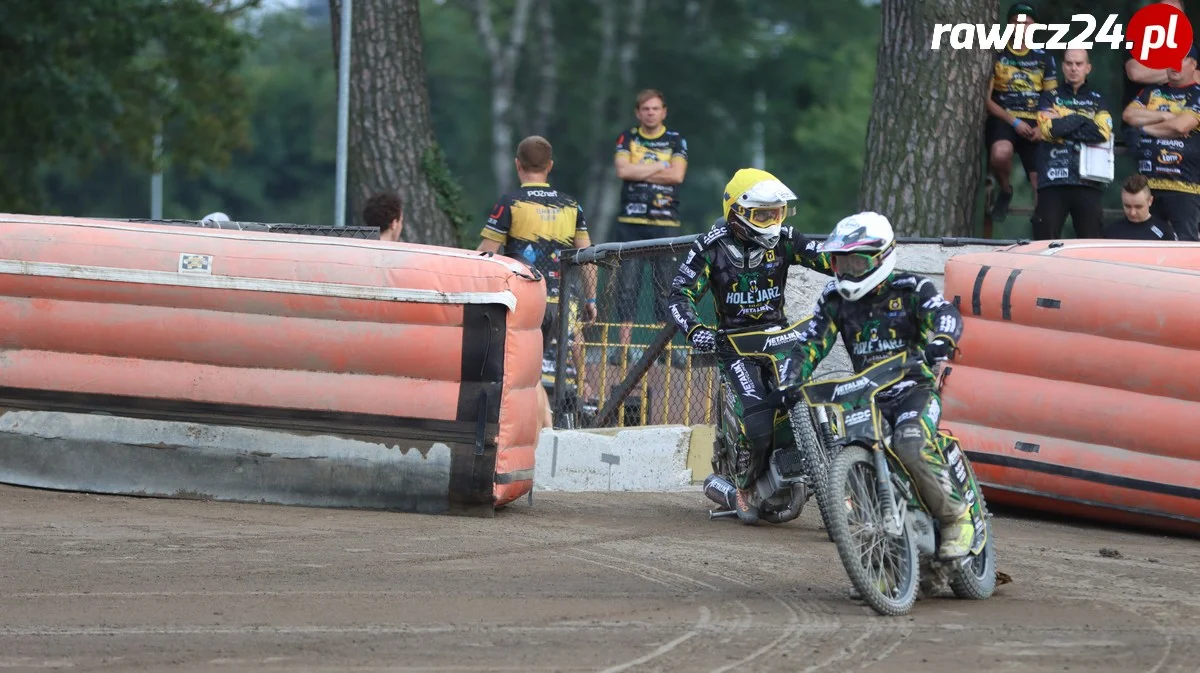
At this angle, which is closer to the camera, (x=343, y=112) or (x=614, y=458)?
(x=614, y=458)

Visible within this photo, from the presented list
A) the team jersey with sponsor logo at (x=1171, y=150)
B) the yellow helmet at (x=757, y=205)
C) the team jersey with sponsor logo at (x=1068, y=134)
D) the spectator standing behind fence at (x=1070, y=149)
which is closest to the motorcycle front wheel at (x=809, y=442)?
the yellow helmet at (x=757, y=205)

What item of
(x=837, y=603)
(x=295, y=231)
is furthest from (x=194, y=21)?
(x=837, y=603)

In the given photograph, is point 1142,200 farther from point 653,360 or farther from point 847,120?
point 847,120

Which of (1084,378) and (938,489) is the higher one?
(1084,378)

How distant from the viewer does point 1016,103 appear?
14312mm

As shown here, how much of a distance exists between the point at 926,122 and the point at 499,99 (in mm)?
26162

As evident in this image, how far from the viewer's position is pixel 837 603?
7926mm

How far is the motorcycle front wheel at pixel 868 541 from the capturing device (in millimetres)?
7406

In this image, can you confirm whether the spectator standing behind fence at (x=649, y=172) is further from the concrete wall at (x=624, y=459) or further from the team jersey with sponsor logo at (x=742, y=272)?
the team jersey with sponsor logo at (x=742, y=272)

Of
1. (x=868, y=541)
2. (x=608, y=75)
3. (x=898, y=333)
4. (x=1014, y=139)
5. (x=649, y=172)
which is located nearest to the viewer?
(x=868, y=541)

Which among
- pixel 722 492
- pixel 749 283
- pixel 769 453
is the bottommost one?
pixel 722 492

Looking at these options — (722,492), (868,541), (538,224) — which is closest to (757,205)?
(722,492)

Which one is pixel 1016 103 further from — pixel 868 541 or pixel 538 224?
pixel 868 541

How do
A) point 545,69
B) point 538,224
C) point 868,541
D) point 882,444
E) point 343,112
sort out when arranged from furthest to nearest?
point 545,69 < point 343,112 < point 538,224 < point 882,444 < point 868,541
